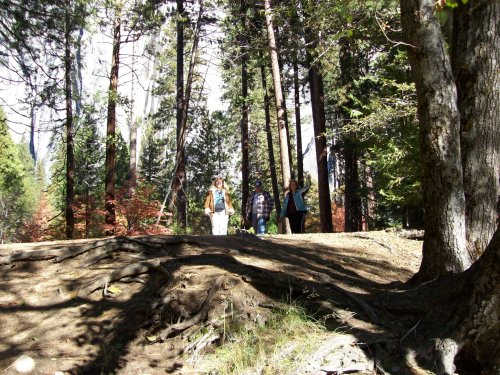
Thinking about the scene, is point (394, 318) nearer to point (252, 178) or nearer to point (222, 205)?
point (222, 205)

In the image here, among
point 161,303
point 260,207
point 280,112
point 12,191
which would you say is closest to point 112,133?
point 280,112

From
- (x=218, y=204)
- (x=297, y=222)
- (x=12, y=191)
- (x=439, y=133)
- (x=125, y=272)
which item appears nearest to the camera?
(x=439, y=133)

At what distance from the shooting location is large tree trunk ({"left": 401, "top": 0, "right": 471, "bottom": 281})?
5.06 metres

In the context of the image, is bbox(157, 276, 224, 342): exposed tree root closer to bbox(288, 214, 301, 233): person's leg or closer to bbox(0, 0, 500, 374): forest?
bbox(0, 0, 500, 374): forest

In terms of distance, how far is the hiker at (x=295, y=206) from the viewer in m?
10.9

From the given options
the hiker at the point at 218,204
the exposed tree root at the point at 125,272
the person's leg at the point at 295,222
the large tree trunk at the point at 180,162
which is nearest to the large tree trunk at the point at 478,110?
the exposed tree root at the point at 125,272

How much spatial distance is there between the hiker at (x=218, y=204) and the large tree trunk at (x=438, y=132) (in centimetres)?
553

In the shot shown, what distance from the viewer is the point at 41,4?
31.5ft

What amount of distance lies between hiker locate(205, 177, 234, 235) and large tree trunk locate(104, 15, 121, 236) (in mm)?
6833

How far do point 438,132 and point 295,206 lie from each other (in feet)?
19.9

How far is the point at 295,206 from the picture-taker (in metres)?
11.0

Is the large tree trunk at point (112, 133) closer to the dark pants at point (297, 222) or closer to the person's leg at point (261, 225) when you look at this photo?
the person's leg at point (261, 225)

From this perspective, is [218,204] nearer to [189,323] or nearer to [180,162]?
[189,323]

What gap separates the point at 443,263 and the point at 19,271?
5084 millimetres
